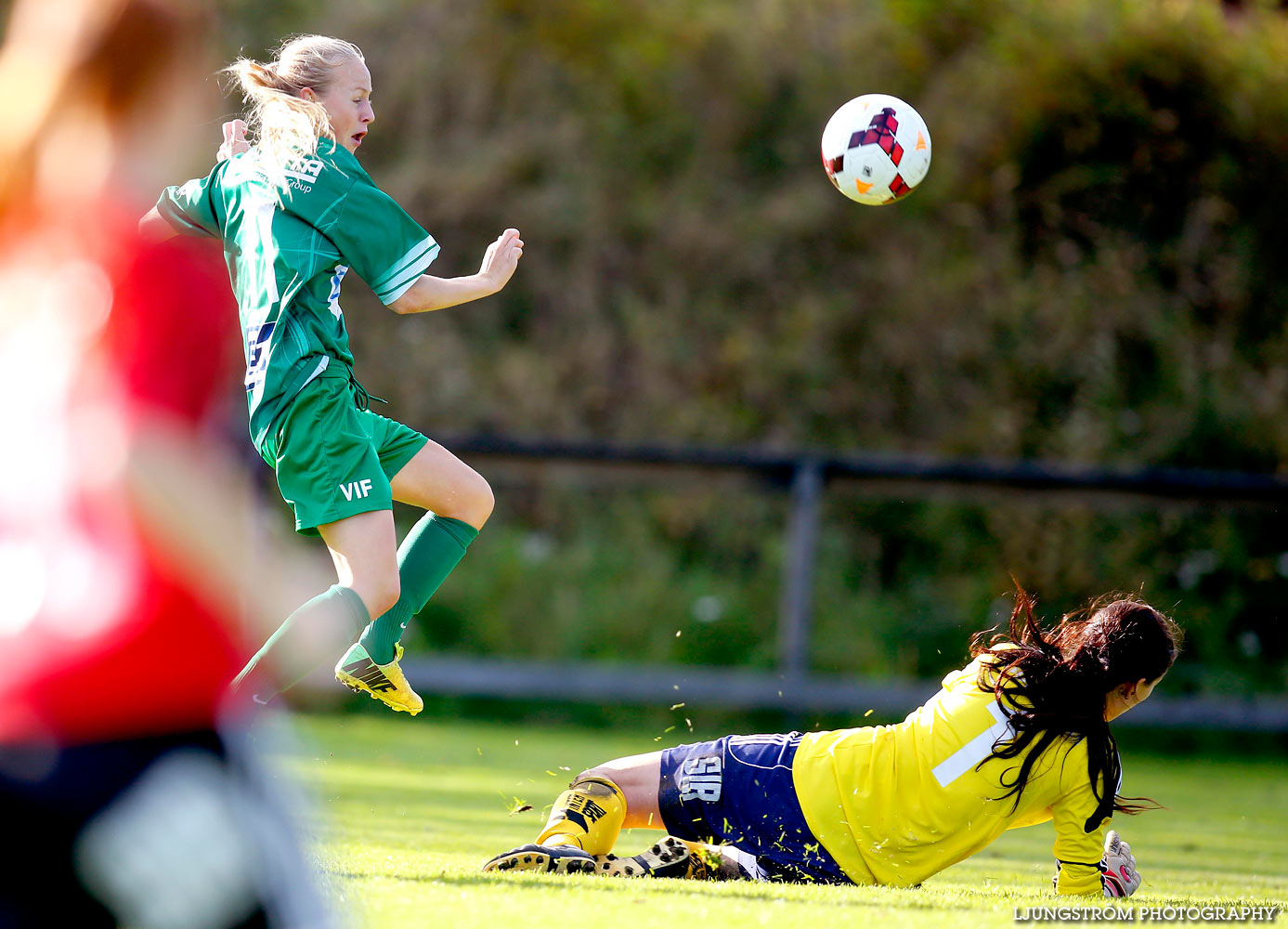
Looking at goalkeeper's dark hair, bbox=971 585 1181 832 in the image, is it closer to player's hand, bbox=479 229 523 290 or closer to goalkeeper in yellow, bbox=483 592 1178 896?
goalkeeper in yellow, bbox=483 592 1178 896

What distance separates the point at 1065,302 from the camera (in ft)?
30.4

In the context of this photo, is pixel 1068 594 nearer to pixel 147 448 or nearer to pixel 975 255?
pixel 975 255

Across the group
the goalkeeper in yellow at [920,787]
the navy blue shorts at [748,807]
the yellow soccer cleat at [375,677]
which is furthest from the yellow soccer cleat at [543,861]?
the yellow soccer cleat at [375,677]

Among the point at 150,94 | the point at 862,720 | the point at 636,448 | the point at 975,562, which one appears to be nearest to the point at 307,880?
the point at 150,94

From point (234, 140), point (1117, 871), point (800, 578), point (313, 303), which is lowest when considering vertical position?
point (800, 578)

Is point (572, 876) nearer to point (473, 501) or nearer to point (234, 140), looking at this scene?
point (473, 501)

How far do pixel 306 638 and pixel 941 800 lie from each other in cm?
140

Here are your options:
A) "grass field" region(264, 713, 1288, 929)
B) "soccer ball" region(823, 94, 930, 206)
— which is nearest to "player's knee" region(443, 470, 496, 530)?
"grass field" region(264, 713, 1288, 929)

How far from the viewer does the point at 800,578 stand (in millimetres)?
7082

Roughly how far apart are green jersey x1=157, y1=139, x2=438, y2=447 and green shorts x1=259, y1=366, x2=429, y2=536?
4cm

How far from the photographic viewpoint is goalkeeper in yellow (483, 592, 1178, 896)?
2951 mm

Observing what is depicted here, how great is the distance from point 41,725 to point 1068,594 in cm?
815

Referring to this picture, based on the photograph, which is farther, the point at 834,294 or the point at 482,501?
the point at 834,294

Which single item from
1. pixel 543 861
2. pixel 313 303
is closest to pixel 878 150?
pixel 313 303
